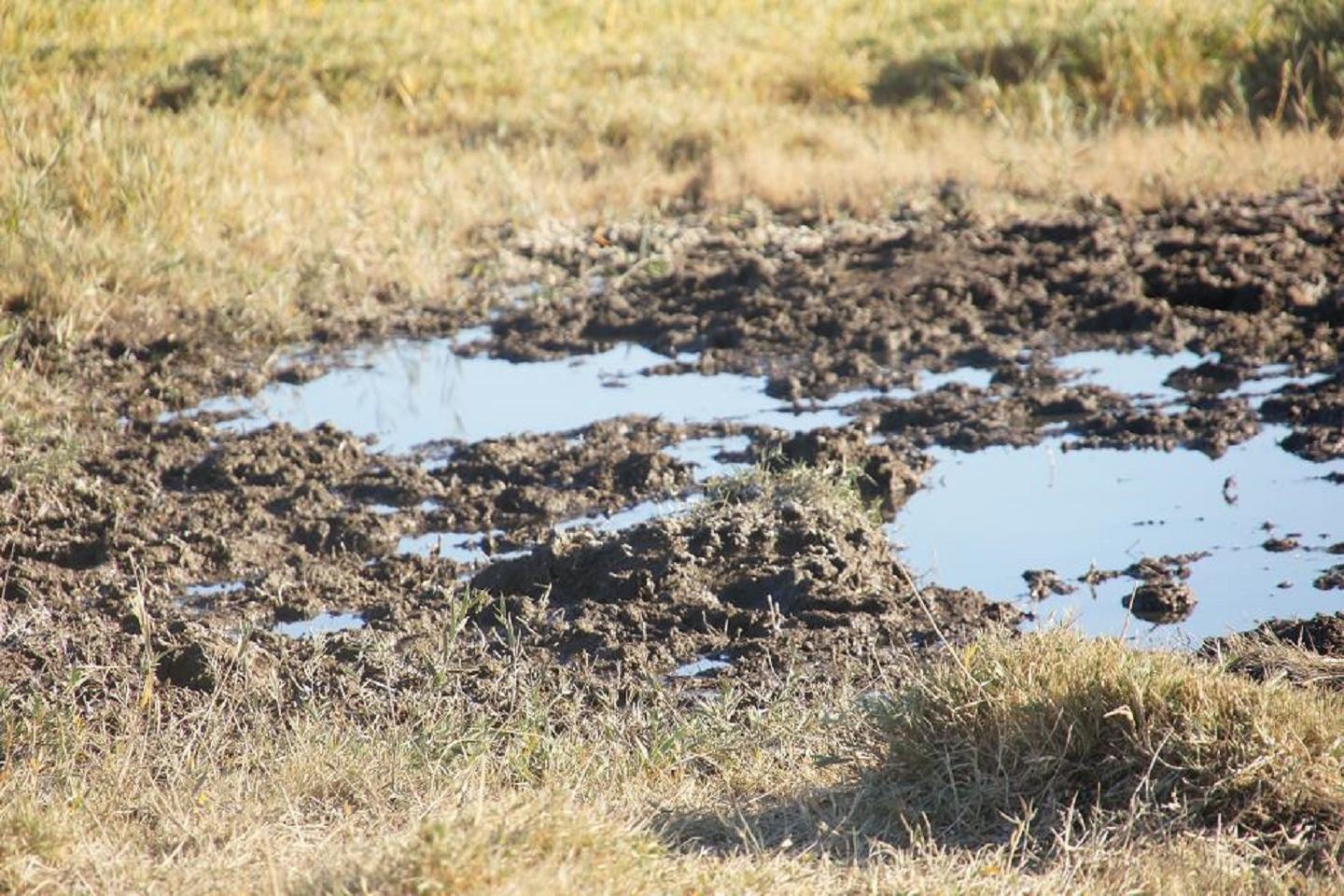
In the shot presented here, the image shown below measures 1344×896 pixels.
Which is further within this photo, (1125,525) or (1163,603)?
(1125,525)

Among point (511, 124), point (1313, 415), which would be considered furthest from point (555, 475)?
point (511, 124)

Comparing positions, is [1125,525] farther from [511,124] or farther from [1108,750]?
[511,124]

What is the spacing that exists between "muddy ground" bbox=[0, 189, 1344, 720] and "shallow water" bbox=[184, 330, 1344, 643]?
0.11 m

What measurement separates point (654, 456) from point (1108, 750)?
2.96 meters

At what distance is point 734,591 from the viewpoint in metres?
5.49

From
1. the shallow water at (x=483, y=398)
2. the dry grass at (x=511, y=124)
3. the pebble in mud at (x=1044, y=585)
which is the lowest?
the shallow water at (x=483, y=398)

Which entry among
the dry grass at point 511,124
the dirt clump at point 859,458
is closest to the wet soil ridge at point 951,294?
the dry grass at point 511,124

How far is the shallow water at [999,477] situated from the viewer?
218 inches

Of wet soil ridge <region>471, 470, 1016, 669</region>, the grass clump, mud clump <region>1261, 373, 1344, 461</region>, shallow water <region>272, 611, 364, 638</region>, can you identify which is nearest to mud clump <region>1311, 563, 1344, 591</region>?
wet soil ridge <region>471, 470, 1016, 669</region>

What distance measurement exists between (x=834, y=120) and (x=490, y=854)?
10.8 meters

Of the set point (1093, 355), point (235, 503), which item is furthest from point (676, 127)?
point (235, 503)

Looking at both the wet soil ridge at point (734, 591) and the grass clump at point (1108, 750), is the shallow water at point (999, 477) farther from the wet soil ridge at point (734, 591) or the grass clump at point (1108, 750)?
the grass clump at point (1108, 750)

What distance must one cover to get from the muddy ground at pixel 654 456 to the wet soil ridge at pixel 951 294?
0.9 inches

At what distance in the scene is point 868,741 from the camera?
13.6 feet
